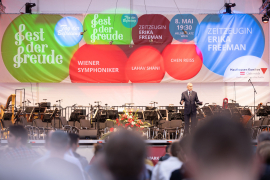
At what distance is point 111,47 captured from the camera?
11.2 m

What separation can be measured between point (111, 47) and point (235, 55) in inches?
205

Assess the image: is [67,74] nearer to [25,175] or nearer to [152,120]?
[152,120]

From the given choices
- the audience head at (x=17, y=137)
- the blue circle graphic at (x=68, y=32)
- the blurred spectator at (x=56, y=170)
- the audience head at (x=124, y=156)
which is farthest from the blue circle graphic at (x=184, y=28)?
the audience head at (x=124, y=156)

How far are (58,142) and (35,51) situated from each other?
9.95 meters

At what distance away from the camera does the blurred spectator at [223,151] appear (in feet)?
2.35

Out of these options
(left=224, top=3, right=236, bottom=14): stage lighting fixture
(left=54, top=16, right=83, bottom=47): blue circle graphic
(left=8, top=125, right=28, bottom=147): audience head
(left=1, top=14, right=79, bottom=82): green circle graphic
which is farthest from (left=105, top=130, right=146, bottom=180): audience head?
(left=224, top=3, right=236, bottom=14): stage lighting fixture

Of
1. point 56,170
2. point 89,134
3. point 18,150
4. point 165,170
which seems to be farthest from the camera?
point 89,134

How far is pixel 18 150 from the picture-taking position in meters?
2.54

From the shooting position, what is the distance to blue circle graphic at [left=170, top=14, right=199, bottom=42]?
1114cm

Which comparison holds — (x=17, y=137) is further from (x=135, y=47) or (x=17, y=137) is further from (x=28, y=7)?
(x=28, y=7)

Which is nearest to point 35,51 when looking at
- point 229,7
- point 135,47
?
point 135,47

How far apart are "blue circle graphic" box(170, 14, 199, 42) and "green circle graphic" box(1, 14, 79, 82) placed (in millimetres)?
4163

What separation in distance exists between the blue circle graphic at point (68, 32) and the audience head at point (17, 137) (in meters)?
8.80

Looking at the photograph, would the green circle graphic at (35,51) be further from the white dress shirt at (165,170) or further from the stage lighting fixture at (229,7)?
the white dress shirt at (165,170)
